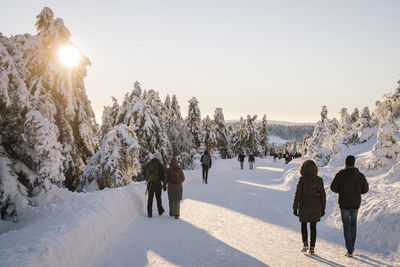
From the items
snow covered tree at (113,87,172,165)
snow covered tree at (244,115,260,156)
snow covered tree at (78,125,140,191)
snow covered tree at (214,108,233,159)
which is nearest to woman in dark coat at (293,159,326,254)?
snow covered tree at (78,125,140,191)

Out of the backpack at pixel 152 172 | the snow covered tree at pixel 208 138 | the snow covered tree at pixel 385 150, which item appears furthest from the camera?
the snow covered tree at pixel 208 138

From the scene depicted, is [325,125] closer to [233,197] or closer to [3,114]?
[233,197]

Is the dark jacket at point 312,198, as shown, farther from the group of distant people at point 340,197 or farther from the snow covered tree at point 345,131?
Result: the snow covered tree at point 345,131

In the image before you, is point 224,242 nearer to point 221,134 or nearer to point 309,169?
point 309,169

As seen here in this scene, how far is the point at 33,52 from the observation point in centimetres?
1130

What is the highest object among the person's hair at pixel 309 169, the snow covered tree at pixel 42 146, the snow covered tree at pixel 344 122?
the snow covered tree at pixel 344 122

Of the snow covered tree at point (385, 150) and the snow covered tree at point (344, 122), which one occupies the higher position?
the snow covered tree at point (344, 122)

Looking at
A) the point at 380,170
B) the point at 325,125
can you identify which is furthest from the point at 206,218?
the point at 325,125

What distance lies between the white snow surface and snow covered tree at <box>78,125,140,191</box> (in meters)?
3.37

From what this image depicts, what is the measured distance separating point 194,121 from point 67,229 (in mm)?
40264

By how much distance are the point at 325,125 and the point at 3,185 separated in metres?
53.0

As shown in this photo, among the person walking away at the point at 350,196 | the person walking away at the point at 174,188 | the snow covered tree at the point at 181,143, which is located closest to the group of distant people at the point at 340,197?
the person walking away at the point at 350,196

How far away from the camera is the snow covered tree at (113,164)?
13.2 metres

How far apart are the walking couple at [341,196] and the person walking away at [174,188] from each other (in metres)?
4.13
